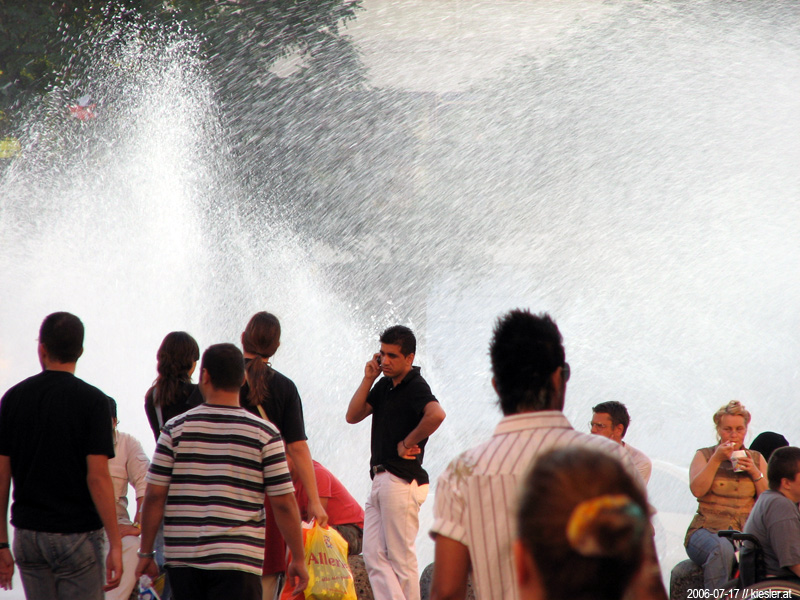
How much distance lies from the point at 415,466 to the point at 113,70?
7.72 meters

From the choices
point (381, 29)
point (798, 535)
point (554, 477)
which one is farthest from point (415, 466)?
point (381, 29)

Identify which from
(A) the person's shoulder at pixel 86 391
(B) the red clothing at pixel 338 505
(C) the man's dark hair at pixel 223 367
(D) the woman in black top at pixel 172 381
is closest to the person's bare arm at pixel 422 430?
(B) the red clothing at pixel 338 505

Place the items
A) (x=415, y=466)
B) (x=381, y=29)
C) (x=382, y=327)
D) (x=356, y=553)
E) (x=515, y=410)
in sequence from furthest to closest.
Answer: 1. (x=381, y=29)
2. (x=382, y=327)
3. (x=356, y=553)
4. (x=415, y=466)
5. (x=515, y=410)

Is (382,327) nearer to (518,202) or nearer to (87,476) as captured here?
(518,202)

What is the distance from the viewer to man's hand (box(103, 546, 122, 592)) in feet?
10.1

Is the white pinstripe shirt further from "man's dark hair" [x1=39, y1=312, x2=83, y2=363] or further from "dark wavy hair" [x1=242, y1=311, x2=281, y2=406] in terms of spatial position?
"dark wavy hair" [x1=242, y1=311, x2=281, y2=406]

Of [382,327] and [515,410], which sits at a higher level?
[382,327]

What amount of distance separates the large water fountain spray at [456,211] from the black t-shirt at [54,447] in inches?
226

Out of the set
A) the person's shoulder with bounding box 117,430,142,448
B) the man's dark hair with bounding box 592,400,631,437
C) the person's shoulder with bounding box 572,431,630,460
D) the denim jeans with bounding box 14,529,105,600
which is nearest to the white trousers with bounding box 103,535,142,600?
the person's shoulder with bounding box 117,430,142,448

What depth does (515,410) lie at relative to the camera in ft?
5.95

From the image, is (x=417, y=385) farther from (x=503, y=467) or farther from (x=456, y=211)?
(x=456, y=211)

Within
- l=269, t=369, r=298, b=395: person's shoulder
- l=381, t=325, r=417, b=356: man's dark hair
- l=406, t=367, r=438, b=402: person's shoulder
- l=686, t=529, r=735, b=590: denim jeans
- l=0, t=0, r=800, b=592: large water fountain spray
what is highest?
l=0, t=0, r=800, b=592: large water fountain spray

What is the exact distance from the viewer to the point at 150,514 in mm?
2922

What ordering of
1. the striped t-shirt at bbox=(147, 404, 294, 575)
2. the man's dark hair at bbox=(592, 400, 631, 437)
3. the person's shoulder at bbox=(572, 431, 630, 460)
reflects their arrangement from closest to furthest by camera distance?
the person's shoulder at bbox=(572, 431, 630, 460), the striped t-shirt at bbox=(147, 404, 294, 575), the man's dark hair at bbox=(592, 400, 631, 437)
